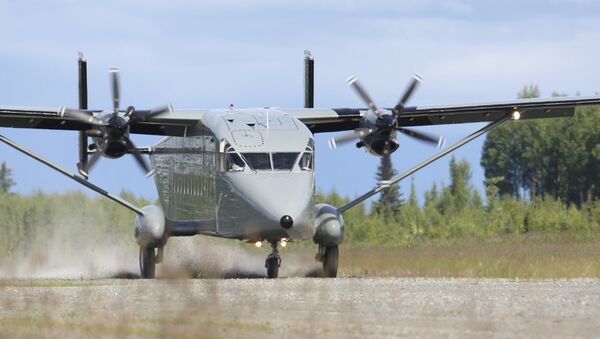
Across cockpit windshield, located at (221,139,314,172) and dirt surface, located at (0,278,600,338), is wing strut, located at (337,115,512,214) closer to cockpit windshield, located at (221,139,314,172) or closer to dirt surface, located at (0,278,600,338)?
cockpit windshield, located at (221,139,314,172)

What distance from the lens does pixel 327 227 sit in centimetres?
2656

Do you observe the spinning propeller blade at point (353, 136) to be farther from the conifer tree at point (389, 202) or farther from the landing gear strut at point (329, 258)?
the conifer tree at point (389, 202)

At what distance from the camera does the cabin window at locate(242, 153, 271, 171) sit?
81.5 ft

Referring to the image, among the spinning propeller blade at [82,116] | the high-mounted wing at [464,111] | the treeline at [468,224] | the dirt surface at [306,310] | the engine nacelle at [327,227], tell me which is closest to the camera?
the dirt surface at [306,310]

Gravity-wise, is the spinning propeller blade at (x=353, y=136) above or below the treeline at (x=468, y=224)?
above

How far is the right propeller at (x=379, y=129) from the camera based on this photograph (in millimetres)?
27406

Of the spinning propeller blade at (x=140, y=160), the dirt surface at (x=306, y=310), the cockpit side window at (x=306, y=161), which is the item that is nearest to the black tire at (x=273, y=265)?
the cockpit side window at (x=306, y=161)

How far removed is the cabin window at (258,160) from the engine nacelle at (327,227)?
229cm

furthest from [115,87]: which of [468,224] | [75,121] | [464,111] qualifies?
[468,224]

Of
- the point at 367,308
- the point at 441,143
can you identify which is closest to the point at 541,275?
the point at 441,143

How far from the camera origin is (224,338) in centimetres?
1274

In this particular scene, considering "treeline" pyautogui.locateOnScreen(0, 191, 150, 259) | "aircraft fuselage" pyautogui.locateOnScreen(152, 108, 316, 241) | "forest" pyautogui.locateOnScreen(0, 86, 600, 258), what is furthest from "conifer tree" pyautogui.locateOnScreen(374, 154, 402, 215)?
"aircraft fuselage" pyautogui.locateOnScreen(152, 108, 316, 241)

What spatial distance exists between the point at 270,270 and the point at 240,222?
126 cm

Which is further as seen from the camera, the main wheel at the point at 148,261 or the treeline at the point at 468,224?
the treeline at the point at 468,224
